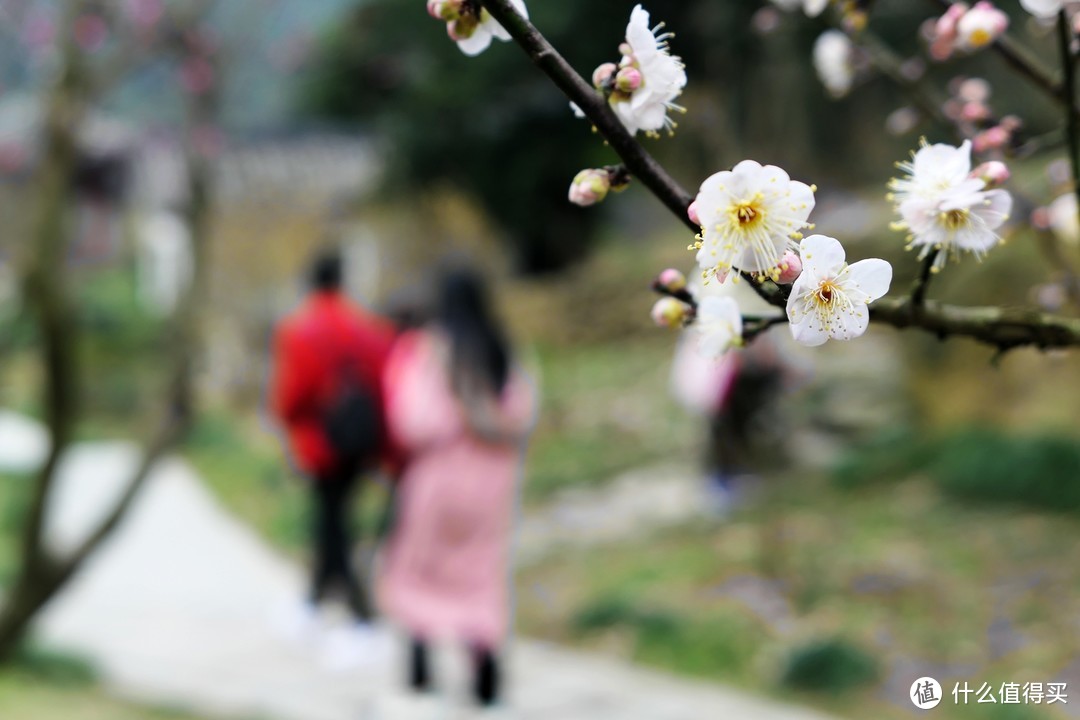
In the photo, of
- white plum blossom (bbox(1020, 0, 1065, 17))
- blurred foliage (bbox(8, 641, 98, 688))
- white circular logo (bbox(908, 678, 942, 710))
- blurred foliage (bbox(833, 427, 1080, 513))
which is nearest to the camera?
white plum blossom (bbox(1020, 0, 1065, 17))

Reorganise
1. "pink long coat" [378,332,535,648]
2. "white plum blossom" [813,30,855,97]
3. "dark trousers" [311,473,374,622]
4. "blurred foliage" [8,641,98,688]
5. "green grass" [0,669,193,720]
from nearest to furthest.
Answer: "white plum blossom" [813,30,855,97] → "green grass" [0,669,193,720] → "pink long coat" [378,332,535,648] → "blurred foliage" [8,641,98,688] → "dark trousers" [311,473,374,622]

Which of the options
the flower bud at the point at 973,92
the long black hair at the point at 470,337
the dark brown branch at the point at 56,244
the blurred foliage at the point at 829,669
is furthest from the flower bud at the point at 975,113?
the dark brown branch at the point at 56,244

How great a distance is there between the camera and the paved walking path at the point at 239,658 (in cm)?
393

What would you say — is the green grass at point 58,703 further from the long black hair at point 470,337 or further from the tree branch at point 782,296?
the tree branch at point 782,296

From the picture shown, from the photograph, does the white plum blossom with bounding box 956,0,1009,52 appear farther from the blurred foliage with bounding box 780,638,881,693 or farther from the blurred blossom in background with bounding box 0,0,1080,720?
the blurred foliage with bounding box 780,638,881,693

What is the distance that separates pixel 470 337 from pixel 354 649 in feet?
5.04

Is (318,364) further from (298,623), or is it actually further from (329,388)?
(298,623)

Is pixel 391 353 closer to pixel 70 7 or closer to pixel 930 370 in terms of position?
pixel 70 7

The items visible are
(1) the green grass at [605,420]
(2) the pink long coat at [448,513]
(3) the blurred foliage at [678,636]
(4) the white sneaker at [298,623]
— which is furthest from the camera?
(1) the green grass at [605,420]

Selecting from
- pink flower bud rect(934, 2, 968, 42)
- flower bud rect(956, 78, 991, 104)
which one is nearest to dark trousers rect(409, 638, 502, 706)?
flower bud rect(956, 78, 991, 104)

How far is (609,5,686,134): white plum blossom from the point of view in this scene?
3.84 feet

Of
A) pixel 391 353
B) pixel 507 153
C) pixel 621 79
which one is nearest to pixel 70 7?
pixel 391 353

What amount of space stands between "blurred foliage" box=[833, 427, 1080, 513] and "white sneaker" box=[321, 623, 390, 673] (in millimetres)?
2992

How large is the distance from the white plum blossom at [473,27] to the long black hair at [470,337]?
2470 mm
